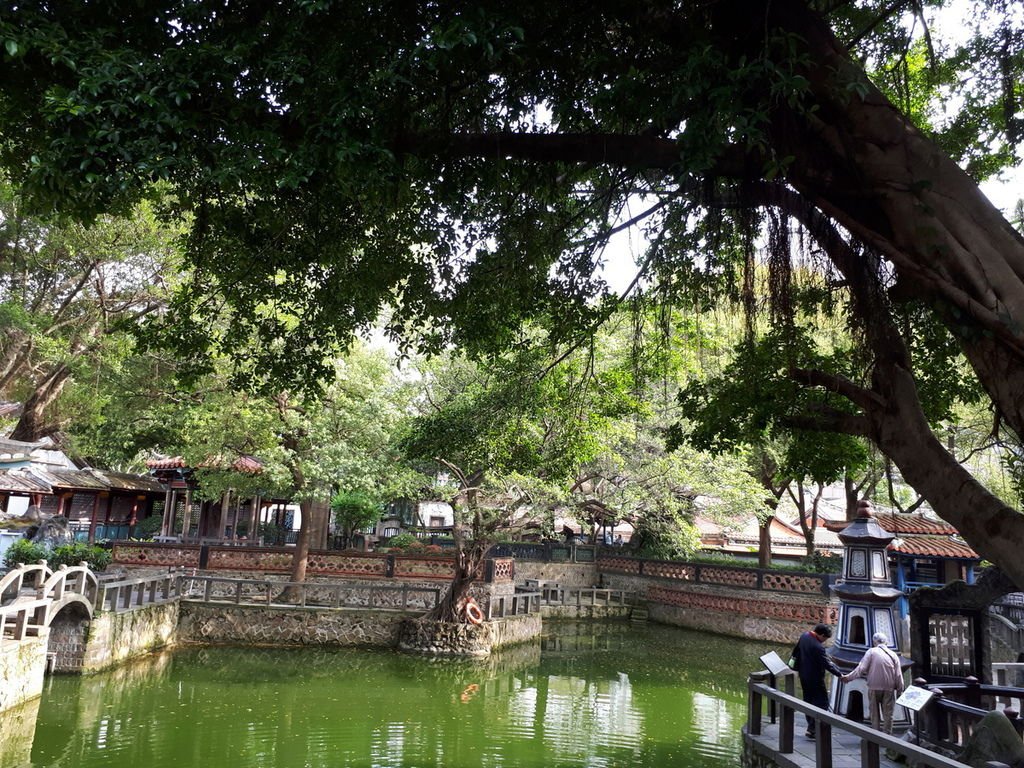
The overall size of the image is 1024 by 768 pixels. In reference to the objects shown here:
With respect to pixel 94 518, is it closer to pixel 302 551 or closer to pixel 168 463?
pixel 168 463

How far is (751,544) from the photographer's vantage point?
36.7 m

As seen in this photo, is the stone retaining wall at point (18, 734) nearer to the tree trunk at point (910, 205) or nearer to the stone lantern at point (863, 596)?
the stone lantern at point (863, 596)

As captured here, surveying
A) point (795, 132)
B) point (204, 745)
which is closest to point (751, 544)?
point (204, 745)

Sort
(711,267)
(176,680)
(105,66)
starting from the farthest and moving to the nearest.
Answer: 1. (176,680)
2. (711,267)
3. (105,66)

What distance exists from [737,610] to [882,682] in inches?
552

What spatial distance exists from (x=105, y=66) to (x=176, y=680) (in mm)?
11172

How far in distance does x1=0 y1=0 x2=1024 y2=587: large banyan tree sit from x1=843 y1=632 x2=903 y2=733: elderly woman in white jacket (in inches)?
104

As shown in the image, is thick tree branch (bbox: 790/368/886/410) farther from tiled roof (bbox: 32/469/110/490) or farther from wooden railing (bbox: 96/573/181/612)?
tiled roof (bbox: 32/469/110/490)

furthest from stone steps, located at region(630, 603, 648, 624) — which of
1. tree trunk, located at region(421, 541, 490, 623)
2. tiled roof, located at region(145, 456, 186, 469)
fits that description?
tiled roof, located at region(145, 456, 186, 469)

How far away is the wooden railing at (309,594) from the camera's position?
15922 mm

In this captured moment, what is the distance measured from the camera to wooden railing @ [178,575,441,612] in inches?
627

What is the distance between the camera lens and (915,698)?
234 inches

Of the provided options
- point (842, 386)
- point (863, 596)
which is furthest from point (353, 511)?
point (842, 386)

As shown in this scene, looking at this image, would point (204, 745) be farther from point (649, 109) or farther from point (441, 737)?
point (649, 109)
